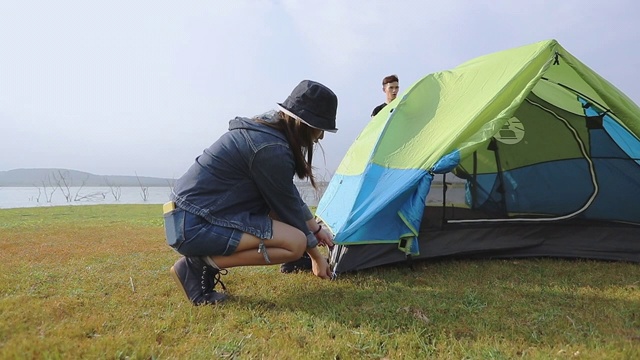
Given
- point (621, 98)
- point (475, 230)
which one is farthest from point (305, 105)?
point (621, 98)

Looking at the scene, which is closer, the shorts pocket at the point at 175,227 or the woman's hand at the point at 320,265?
the shorts pocket at the point at 175,227

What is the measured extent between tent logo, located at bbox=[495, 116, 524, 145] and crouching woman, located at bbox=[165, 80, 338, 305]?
7.68 feet

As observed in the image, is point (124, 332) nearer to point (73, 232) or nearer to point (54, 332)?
point (54, 332)

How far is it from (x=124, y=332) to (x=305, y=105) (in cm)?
153

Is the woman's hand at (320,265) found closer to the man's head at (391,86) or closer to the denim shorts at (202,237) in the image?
the denim shorts at (202,237)

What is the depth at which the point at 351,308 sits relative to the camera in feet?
7.66

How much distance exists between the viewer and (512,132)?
3.91m

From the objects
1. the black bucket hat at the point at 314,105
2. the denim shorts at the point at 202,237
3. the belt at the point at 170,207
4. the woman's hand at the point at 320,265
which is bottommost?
the woman's hand at the point at 320,265

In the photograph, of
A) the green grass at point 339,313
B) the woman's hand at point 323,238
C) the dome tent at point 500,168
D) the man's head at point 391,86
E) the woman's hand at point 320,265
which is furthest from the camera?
the man's head at point 391,86

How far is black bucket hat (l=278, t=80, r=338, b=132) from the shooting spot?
226 cm

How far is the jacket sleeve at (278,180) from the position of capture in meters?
2.23

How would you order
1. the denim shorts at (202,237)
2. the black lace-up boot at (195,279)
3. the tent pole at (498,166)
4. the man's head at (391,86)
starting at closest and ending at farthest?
the denim shorts at (202,237), the black lace-up boot at (195,279), the tent pole at (498,166), the man's head at (391,86)

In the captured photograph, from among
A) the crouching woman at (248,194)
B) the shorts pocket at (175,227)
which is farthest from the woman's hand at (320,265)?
the shorts pocket at (175,227)

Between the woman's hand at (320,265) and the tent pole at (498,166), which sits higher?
the tent pole at (498,166)
